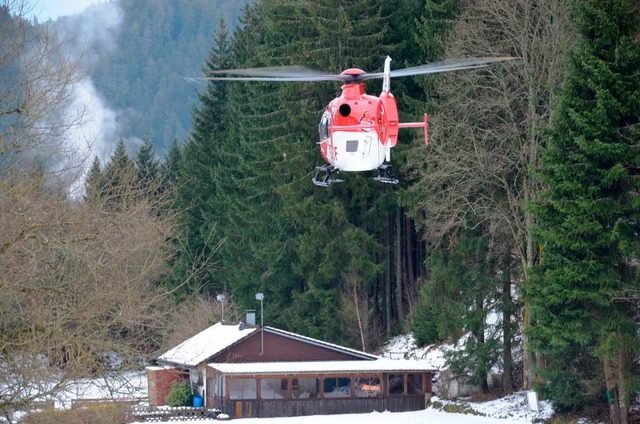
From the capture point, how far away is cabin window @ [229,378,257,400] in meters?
36.2

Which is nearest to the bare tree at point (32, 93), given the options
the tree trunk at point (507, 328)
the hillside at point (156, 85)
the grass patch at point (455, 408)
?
the grass patch at point (455, 408)

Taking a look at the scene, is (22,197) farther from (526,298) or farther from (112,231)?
(526,298)

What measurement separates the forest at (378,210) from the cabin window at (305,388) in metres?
5.14

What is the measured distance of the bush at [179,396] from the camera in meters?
38.2

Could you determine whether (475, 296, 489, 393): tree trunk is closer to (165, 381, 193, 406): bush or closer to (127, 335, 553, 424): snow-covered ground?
(127, 335, 553, 424): snow-covered ground

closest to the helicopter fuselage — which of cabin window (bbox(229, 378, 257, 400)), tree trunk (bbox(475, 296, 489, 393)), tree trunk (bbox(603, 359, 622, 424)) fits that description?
tree trunk (bbox(603, 359, 622, 424))

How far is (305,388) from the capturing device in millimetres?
37250

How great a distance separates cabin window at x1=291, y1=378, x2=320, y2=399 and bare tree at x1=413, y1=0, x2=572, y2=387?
844 cm

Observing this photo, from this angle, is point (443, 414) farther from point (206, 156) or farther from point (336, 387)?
point (206, 156)

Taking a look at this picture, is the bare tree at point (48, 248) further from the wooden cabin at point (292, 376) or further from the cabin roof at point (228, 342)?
the cabin roof at point (228, 342)

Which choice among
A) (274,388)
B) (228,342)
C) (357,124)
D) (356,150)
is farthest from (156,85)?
(357,124)

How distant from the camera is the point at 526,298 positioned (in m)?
27.0

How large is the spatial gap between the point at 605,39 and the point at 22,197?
18502 millimetres

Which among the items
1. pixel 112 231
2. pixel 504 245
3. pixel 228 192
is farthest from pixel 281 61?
pixel 112 231
